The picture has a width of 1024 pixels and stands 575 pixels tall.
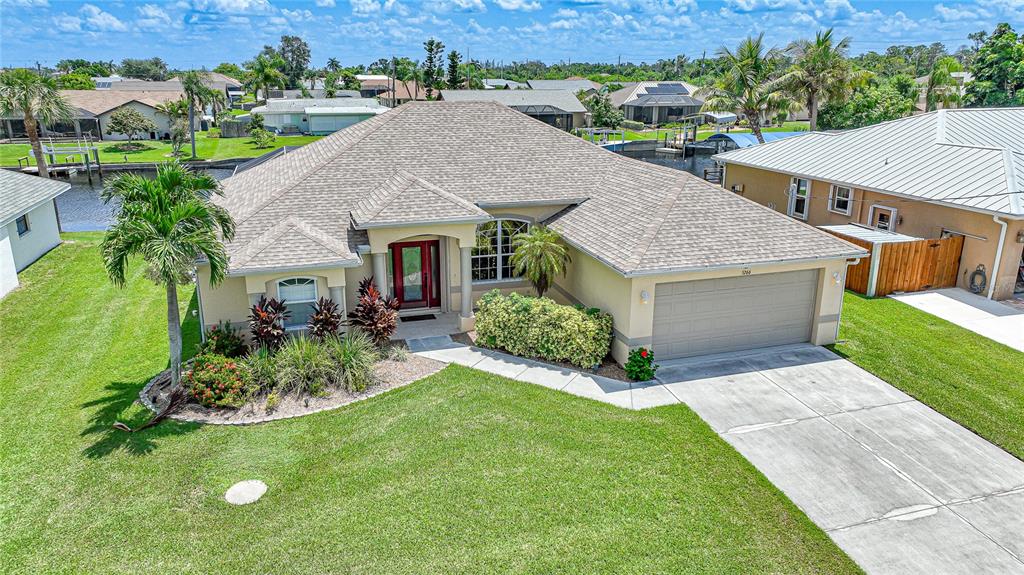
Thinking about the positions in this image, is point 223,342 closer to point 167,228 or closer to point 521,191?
point 167,228

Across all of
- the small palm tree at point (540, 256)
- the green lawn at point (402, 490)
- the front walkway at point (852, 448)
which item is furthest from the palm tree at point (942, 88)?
the green lawn at point (402, 490)

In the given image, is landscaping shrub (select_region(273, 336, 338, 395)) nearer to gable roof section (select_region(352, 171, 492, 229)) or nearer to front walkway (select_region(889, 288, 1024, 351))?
gable roof section (select_region(352, 171, 492, 229))

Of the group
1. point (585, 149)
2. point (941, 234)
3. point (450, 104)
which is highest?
point (450, 104)

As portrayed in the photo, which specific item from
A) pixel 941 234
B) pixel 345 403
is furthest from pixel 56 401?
pixel 941 234

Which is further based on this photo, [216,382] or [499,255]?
[499,255]

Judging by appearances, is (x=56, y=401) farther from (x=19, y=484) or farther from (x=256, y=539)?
(x=256, y=539)

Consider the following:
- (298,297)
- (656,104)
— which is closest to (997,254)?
(298,297)
